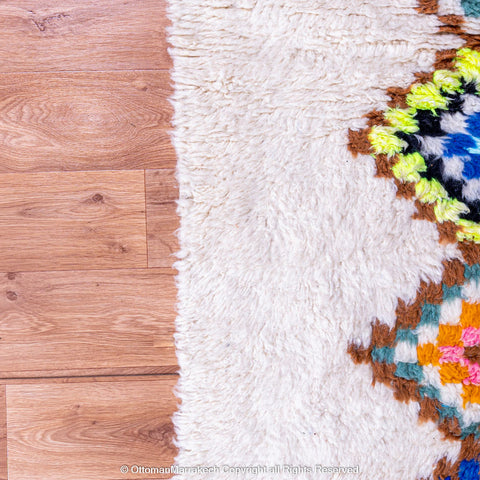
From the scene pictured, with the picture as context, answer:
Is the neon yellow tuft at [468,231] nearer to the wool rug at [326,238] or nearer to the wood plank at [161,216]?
the wool rug at [326,238]

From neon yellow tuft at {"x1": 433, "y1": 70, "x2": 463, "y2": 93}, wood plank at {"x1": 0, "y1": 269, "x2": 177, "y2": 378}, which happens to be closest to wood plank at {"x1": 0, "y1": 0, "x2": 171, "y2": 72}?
wood plank at {"x1": 0, "y1": 269, "x2": 177, "y2": 378}

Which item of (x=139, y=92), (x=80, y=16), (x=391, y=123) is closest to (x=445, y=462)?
(x=391, y=123)

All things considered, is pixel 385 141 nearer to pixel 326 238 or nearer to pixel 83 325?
pixel 326 238

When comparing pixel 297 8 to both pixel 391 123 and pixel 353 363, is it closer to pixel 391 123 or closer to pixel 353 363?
pixel 391 123

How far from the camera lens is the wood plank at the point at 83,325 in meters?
0.92

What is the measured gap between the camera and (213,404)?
913mm

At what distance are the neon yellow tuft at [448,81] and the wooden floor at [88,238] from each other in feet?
1.51

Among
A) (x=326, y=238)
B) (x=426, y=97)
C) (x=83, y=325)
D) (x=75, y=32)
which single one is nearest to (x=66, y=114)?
(x=75, y=32)

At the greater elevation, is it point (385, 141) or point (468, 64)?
point (468, 64)

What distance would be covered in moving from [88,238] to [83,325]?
0.15 metres

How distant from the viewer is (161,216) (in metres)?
0.93

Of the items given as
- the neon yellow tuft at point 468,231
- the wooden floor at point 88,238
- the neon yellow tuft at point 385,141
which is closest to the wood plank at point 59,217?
the wooden floor at point 88,238

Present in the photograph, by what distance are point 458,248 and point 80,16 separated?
75cm

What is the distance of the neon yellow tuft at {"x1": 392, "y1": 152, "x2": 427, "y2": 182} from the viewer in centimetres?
92
